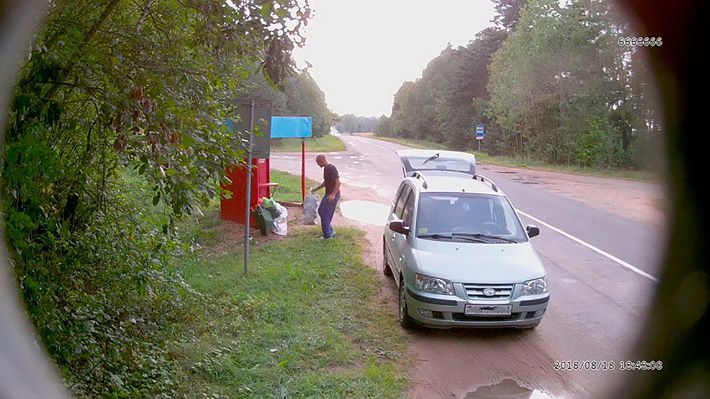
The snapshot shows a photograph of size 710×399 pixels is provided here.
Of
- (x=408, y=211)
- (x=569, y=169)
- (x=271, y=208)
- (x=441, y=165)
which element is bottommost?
(x=271, y=208)

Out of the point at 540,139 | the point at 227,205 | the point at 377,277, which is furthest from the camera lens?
the point at 540,139

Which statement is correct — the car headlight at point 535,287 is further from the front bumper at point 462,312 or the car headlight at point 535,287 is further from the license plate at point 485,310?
the license plate at point 485,310

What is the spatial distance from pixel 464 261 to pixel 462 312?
595mm

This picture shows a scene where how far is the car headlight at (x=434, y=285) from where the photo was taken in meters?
6.25

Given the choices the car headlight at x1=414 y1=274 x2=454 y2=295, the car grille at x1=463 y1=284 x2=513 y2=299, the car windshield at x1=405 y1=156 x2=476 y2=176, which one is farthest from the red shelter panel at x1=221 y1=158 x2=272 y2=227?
the car grille at x1=463 y1=284 x2=513 y2=299

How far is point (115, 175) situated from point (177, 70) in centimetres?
132

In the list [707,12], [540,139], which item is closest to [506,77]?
[540,139]

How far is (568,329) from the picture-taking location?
696cm

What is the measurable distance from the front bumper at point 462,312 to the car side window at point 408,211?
139 centimetres

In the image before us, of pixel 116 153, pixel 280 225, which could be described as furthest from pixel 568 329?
pixel 280 225

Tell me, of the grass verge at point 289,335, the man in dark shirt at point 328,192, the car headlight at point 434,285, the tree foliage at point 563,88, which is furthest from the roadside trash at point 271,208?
the tree foliage at point 563,88

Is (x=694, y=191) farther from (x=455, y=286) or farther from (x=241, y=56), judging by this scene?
(x=241, y=56)

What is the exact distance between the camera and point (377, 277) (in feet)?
29.8

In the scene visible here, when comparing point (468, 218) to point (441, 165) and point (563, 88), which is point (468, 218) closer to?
point (441, 165)
